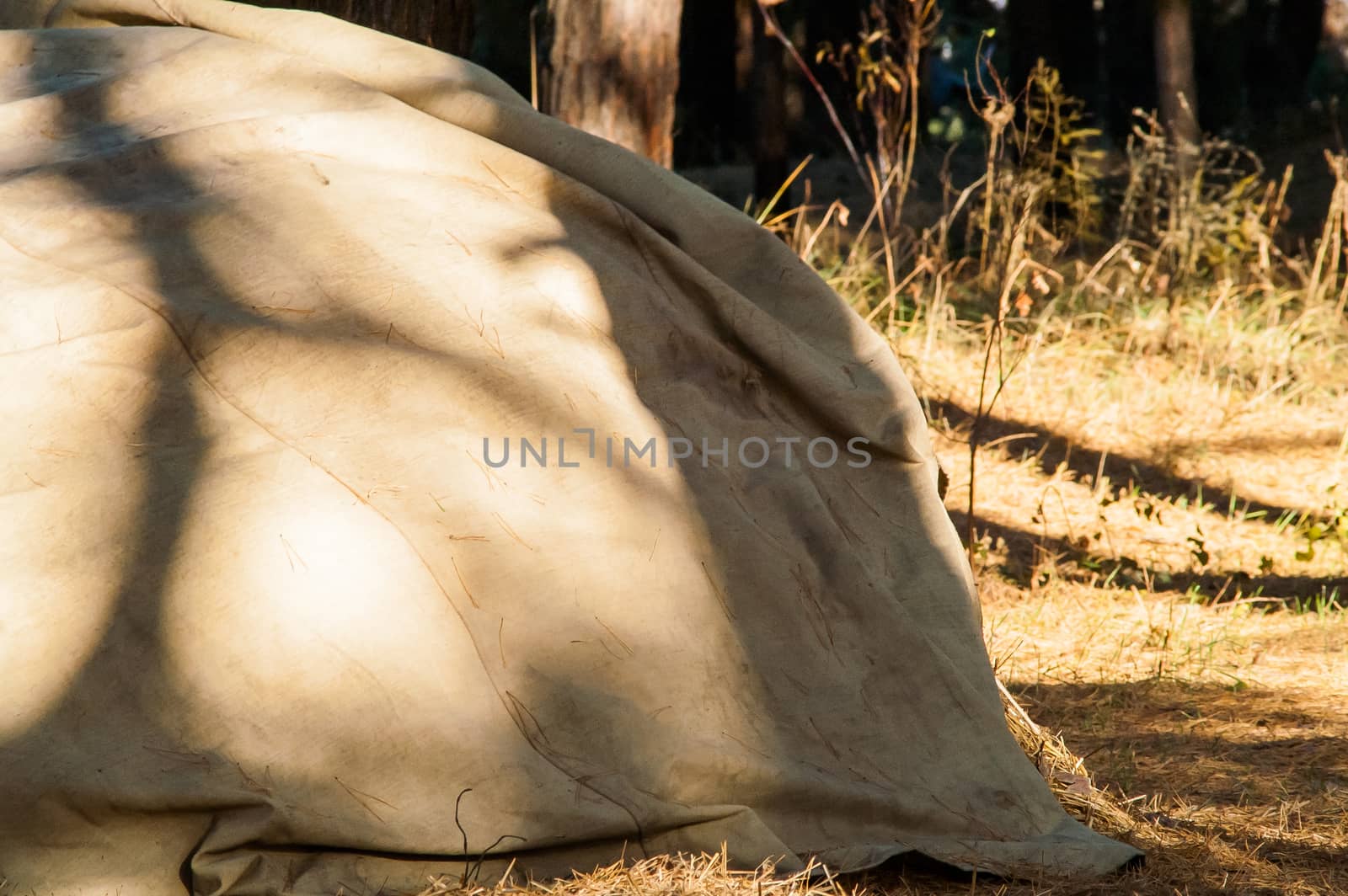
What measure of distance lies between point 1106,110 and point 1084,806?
2020cm

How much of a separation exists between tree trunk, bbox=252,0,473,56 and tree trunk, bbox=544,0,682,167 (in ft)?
2.89

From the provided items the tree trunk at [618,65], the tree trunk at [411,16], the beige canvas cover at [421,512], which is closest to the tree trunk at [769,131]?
the tree trunk at [618,65]

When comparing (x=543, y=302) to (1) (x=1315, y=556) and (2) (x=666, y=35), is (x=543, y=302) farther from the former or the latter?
(1) (x=1315, y=556)

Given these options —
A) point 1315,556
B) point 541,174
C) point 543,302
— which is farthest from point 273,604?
point 1315,556

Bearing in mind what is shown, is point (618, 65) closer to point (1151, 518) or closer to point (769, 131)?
point (1151, 518)

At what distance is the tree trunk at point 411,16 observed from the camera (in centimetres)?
371

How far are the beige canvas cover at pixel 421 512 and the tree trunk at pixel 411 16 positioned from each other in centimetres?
91

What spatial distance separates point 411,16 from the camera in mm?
3799

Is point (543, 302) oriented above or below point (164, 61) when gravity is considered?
below

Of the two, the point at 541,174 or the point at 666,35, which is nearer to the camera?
the point at 541,174

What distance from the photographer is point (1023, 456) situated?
5.38m

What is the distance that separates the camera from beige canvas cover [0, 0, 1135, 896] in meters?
1.78

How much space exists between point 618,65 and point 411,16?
1185 mm

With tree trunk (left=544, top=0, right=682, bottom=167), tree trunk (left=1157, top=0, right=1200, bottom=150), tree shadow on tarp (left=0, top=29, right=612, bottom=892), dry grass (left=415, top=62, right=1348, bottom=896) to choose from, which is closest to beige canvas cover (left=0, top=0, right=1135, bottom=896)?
tree shadow on tarp (left=0, top=29, right=612, bottom=892)
